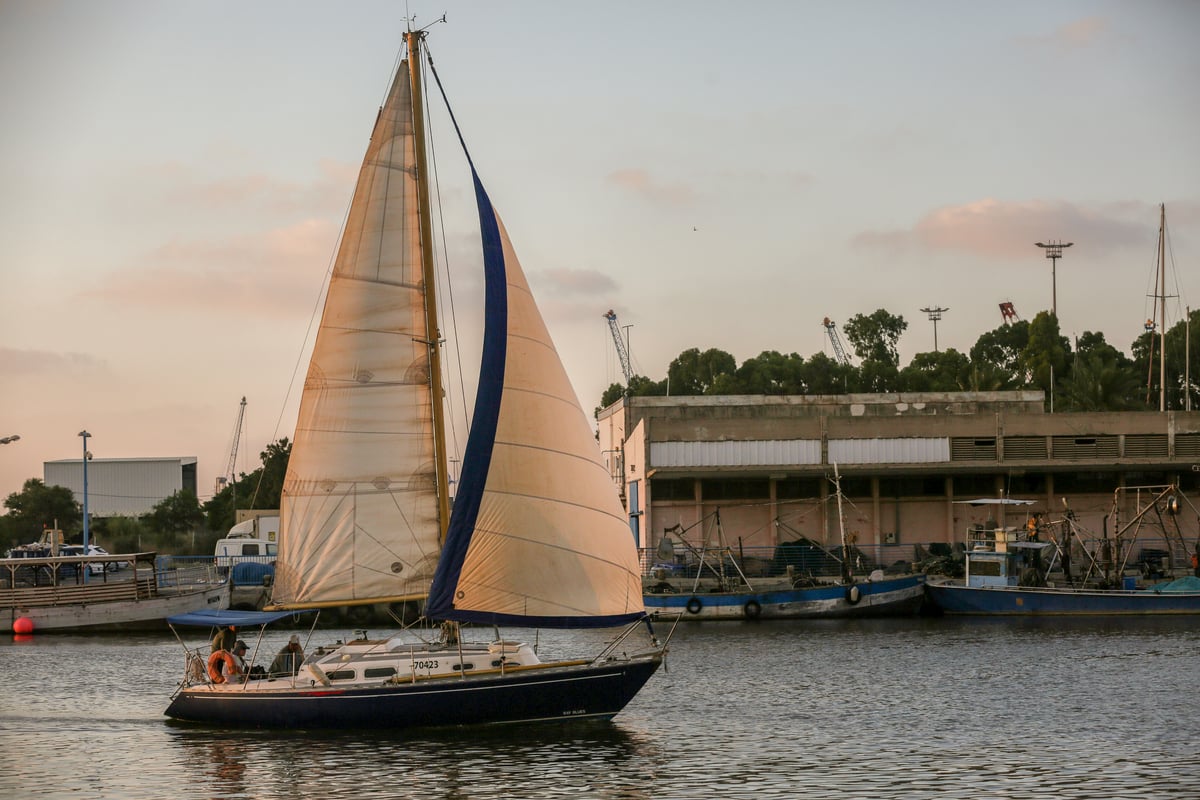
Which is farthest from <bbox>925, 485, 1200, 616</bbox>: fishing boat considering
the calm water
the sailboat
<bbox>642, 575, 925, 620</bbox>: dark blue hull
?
the sailboat

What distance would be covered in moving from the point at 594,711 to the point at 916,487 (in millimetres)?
56944

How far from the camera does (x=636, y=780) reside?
29375mm

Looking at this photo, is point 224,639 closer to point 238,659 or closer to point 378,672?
point 238,659

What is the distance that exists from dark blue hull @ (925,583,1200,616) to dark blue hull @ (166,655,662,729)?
40178 millimetres

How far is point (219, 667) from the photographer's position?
35.5 m

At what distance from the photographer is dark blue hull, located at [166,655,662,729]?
3281 centimetres

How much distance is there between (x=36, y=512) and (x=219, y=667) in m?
126

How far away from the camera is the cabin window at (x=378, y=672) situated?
3344 cm

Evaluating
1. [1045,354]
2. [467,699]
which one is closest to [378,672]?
[467,699]

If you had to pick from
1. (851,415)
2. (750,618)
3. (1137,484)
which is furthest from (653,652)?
(1137,484)

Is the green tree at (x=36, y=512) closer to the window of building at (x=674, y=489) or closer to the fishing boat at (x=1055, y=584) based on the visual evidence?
the window of building at (x=674, y=489)

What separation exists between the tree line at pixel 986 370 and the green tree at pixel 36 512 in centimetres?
6036

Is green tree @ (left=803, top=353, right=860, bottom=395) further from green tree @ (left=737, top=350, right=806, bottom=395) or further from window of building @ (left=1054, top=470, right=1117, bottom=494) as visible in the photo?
window of building @ (left=1054, top=470, right=1117, bottom=494)

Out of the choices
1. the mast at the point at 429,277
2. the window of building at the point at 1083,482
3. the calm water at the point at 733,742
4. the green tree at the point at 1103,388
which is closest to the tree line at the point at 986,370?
the green tree at the point at 1103,388
